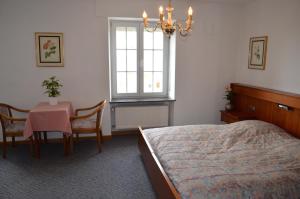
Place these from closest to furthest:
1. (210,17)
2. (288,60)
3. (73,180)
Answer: (73,180), (288,60), (210,17)

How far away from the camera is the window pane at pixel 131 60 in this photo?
14.8ft

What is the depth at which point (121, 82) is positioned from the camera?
460 centimetres

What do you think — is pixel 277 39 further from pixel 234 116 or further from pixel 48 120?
pixel 48 120

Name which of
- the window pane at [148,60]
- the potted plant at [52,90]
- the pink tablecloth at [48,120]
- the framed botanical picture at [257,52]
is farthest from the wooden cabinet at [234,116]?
the potted plant at [52,90]

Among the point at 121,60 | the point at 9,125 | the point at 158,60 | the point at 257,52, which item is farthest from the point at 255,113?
the point at 9,125

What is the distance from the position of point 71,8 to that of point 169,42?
1.87 metres

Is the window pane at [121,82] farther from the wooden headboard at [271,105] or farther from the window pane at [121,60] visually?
the wooden headboard at [271,105]

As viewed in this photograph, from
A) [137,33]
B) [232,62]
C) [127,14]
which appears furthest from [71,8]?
[232,62]

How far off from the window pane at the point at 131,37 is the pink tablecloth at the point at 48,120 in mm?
1733

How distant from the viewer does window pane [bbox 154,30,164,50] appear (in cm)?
456

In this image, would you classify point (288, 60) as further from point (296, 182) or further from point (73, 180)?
point (73, 180)

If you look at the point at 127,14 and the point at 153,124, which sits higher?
the point at 127,14

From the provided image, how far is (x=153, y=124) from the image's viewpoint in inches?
182

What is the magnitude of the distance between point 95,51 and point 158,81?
4.48 feet
